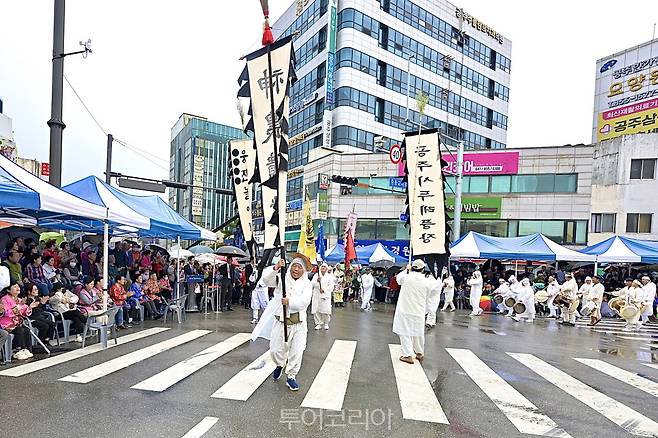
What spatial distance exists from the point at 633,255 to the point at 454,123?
26309mm

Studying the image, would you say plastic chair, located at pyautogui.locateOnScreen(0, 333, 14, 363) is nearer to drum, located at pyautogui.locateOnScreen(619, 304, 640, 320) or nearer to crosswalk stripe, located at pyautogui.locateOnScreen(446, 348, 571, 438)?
crosswalk stripe, located at pyautogui.locateOnScreen(446, 348, 571, 438)

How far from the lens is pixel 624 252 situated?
18.2 m

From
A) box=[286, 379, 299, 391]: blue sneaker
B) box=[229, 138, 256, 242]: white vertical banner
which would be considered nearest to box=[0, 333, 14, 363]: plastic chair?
box=[286, 379, 299, 391]: blue sneaker

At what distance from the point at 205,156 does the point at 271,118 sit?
2700 inches

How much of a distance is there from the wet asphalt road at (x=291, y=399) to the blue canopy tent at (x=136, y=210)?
8.82ft

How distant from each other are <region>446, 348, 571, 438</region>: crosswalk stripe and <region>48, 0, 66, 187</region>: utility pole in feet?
33.9

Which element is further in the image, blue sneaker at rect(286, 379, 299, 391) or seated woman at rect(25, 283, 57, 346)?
seated woman at rect(25, 283, 57, 346)

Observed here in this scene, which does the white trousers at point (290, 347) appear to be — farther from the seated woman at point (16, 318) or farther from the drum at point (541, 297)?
the drum at point (541, 297)

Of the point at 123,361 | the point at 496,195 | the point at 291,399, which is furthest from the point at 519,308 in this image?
the point at 496,195

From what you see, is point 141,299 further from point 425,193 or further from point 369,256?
point 369,256

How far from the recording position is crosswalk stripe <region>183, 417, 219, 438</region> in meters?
4.46

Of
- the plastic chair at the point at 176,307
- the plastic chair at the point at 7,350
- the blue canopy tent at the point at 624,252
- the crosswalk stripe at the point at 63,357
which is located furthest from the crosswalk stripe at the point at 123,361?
the blue canopy tent at the point at 624,252

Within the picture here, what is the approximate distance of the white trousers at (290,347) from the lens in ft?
20.0

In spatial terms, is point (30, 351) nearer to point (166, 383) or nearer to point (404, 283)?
point (166, 383)
